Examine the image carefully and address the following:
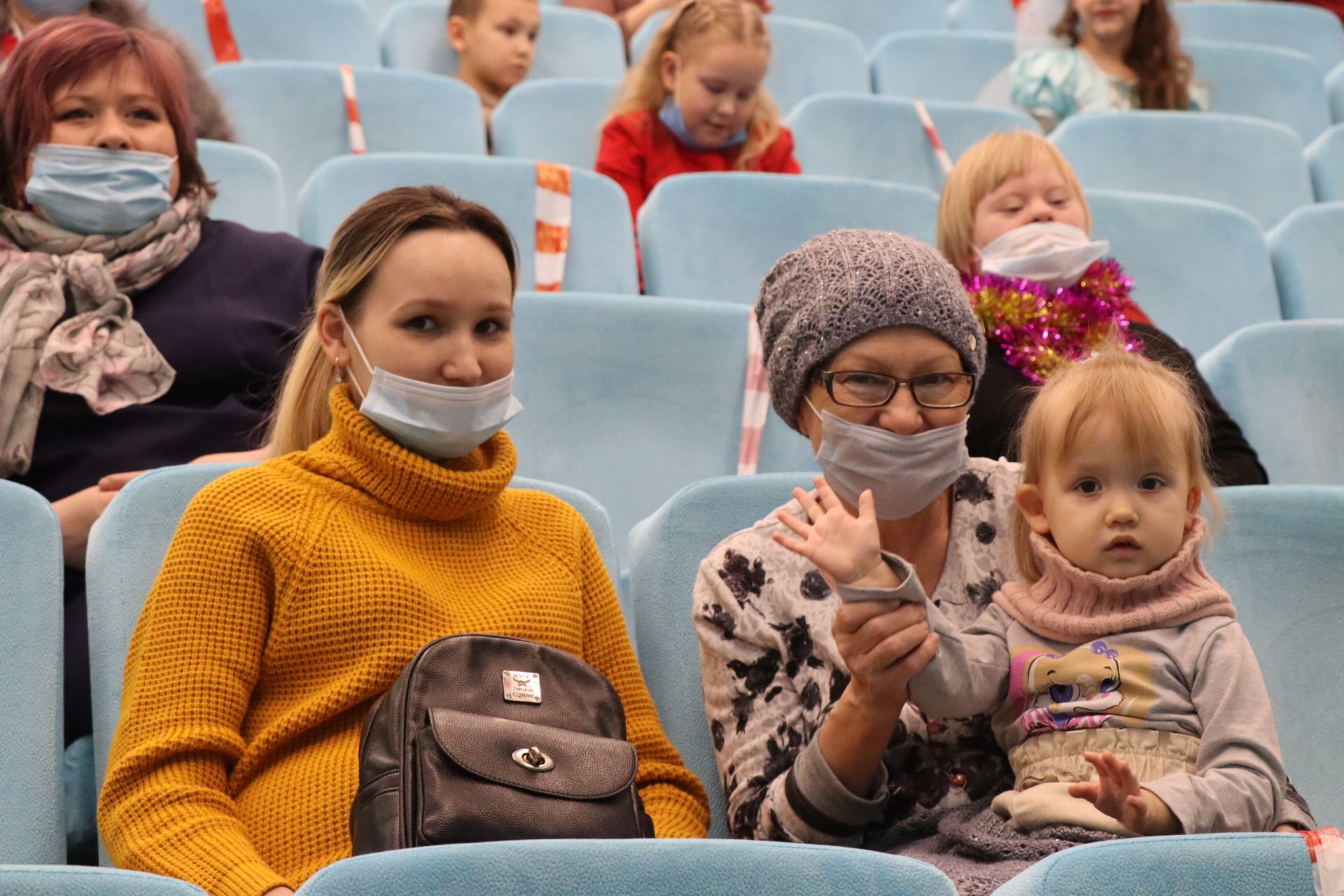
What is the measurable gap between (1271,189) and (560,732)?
3046 millimetres

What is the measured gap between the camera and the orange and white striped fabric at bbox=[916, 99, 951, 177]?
3.80 meters

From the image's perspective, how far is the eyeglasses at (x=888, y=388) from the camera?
5.74 ft

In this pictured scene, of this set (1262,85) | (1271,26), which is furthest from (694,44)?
(1271,26)

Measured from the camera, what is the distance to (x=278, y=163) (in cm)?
355

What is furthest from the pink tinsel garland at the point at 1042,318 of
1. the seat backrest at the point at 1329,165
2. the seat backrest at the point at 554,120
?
the seat backrest at the point at 1329,165

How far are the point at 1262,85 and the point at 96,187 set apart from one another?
140 inches

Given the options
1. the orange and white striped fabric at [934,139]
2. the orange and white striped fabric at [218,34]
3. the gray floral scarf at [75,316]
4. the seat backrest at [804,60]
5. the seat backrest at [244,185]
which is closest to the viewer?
the gray floral scarf at [75,316]

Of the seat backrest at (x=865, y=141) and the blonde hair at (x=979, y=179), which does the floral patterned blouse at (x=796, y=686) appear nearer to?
the blonde hair at (x=979, y=179)

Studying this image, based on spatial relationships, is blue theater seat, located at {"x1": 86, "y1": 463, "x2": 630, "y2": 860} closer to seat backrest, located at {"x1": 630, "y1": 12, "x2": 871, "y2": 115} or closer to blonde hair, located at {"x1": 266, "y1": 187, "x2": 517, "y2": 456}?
blonde hair, located at {"x1": 266, "y1": 187, "x2": 517, "y2": 456}

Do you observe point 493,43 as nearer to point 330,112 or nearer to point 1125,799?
point 330,112

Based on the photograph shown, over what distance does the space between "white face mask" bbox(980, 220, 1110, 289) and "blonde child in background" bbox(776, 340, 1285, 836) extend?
0.79 m

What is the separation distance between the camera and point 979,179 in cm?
260

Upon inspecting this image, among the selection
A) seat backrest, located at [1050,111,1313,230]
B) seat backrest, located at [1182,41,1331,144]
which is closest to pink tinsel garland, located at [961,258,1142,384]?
seat backrest, located at [1050,111,1313,230]

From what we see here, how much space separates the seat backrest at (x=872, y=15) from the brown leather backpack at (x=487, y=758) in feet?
13.3
